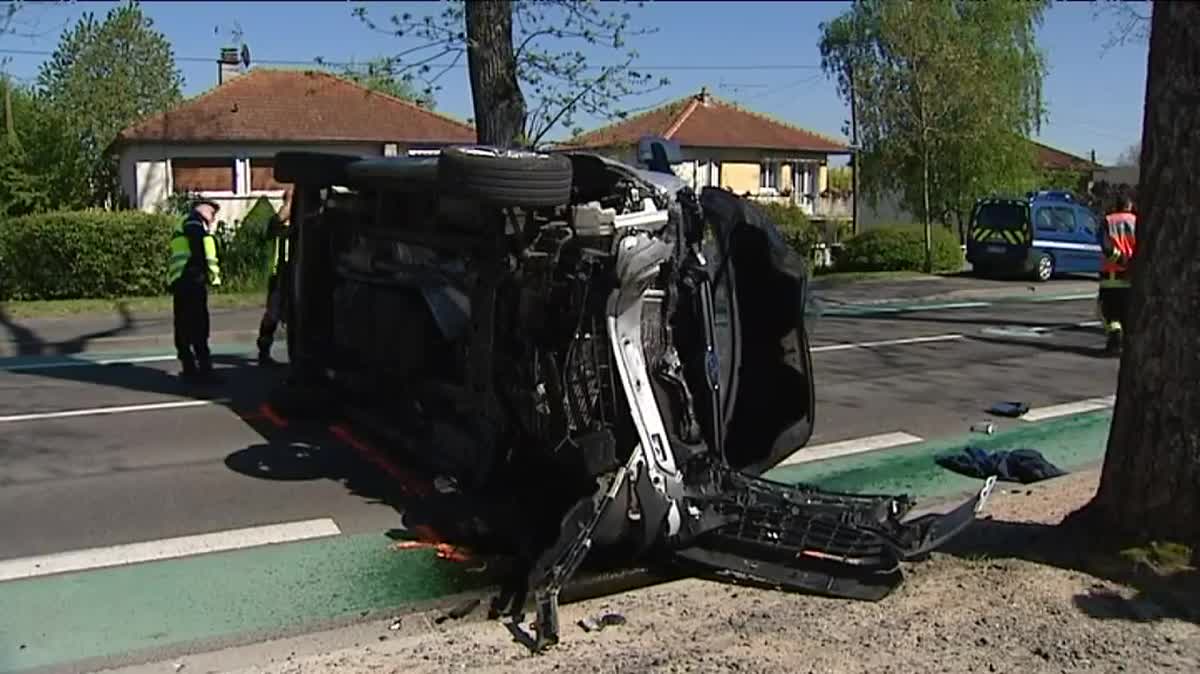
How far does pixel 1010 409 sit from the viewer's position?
9.72 m

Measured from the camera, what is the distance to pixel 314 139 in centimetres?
3453

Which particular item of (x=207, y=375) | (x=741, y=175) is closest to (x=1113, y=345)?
(x=207, y=375)

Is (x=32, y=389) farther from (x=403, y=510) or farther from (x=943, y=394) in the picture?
(x=943, y=394)

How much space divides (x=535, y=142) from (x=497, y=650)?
11.7m

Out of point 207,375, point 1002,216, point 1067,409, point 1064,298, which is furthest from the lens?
point 1002,216

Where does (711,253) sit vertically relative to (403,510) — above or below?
above

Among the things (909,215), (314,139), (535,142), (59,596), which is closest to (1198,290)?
(59,596)

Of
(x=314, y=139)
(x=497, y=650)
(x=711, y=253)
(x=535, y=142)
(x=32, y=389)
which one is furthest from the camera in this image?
(x=314, y=139)

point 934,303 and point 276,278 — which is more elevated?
point 276,278

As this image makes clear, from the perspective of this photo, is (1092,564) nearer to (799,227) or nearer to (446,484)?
(446,484)

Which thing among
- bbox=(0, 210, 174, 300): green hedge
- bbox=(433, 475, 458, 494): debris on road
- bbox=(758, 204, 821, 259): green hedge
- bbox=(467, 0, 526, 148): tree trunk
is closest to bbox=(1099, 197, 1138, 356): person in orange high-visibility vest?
bbox=(467, 0, 526, 148): tree trunk

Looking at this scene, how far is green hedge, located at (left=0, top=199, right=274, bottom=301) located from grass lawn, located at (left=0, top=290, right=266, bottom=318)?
44 centimetres

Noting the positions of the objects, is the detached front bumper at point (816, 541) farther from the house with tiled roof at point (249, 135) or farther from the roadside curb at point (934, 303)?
the house with tiled roof at point (249, 135)

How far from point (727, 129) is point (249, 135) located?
19.7 m
